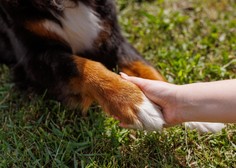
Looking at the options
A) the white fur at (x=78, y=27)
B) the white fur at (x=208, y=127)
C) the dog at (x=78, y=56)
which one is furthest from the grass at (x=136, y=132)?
the white fur at (x=78, y=27)

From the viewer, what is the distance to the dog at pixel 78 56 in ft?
8.09

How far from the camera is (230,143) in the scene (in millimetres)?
2627

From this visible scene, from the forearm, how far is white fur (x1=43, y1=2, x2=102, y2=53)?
2.59 ft

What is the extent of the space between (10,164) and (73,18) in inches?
37.9

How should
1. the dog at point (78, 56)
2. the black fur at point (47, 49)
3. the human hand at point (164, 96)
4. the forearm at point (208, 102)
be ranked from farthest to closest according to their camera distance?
the black fur at point (47, 49), the dog at point (78, 56), the human hand at point (164, 96), the forearm at point (208, 102)

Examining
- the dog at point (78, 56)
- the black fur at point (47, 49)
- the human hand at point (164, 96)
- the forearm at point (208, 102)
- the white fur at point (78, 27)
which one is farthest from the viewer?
the white fur at point (78, 27)

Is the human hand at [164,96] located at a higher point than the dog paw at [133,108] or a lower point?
higher

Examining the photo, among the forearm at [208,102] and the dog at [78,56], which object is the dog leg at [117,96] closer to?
the dog at [78,56]

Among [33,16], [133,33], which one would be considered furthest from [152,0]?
[33,16]

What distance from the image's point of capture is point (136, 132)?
A: 2691 millimetres

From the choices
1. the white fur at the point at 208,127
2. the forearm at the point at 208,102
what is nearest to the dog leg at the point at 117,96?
the forearm at the point at 208,102

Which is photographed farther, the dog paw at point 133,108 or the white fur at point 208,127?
the white fur at point 208,127

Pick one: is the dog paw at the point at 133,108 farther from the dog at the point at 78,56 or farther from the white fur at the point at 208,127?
the white fur at the point at 208,127

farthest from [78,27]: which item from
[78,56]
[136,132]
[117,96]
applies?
[136,132]
